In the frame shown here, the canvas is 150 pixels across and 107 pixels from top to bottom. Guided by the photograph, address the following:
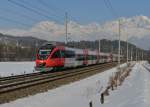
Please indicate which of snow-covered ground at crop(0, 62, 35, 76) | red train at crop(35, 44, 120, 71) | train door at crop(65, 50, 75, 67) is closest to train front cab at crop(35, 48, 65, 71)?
red train at crop(35, 44, 120, 71)

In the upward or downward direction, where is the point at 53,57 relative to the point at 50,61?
upward

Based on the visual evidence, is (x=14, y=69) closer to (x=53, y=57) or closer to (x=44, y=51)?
(x=44, y=51)

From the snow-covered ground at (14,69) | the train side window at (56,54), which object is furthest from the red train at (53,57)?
the snow-covered ground at (14,69)

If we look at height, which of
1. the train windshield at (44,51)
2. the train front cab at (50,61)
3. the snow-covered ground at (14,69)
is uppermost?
the train windshield at (44,51)

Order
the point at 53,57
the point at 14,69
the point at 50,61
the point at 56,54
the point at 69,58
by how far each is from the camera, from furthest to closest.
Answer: the point at 14,69, the point at 69,58, the point at 56,54, the point at 53,57, the point at 50,61

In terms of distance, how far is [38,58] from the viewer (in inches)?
1676

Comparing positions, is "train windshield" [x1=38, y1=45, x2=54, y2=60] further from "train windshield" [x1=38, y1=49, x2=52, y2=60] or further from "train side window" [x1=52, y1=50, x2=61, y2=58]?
"train side window" [x1=52, y1=50, x2=61, y2=58]

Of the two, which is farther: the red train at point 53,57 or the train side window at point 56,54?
the train side window at point 56,54

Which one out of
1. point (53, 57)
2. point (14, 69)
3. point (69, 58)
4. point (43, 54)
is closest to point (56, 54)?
point (53, 57)

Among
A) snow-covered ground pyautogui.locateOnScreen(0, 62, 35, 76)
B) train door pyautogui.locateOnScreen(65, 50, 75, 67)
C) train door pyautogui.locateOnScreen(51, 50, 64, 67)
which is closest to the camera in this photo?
train door pyautogui.locateOnScreen(51, 50, 64, 67)

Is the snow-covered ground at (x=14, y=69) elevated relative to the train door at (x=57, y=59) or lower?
lower

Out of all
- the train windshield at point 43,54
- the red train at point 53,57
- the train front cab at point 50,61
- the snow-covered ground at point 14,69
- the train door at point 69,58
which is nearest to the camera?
the train front cab at point 50,61

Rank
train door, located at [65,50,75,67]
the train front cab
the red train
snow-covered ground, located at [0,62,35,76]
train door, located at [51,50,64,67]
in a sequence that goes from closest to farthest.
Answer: the train front cab
the red train
train door, located at [51,50,64,67]
snow-covered ground, located at [0,62,35,76]
train door, located at [65,50,75,67]

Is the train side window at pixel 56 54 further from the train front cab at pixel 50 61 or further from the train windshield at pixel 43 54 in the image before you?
the train windshield at pixel 43 54
